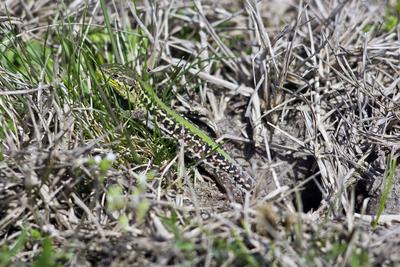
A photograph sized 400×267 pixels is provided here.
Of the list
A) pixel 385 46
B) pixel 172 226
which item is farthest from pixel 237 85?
pixel 172 226

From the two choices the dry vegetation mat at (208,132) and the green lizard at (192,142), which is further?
the green lizard at (192,142)

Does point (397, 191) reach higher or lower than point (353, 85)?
lower

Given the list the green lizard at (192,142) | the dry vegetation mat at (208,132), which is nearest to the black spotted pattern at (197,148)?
the green lizard at (192,142)

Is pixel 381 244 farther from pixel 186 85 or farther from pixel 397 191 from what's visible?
pixel 186 85

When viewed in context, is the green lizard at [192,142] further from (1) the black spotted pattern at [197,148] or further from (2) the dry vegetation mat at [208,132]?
(2) the dry vegetation mat at [208,132]

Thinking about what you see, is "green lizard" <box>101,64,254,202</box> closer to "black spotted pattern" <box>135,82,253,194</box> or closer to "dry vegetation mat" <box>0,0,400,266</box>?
"black spotted pattern" <box>135,82,253,194</box>
